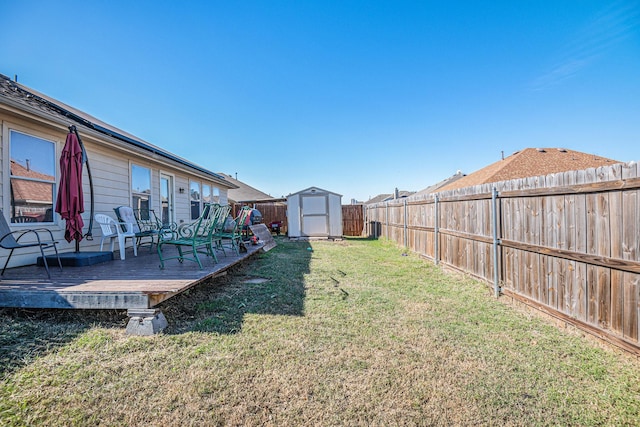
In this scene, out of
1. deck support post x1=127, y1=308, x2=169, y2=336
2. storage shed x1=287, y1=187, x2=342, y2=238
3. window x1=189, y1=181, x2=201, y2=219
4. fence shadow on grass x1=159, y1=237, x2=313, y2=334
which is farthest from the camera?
storage shed x1=287, y1=187, x2=342, y2=238

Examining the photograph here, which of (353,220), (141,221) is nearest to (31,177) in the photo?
(141,221)

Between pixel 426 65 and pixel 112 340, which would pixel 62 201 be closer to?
pixel 112 340

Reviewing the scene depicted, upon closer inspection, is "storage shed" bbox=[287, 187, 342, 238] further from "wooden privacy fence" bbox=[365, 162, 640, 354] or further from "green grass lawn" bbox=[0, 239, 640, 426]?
"green grass lawn" bbox=[0, 239, 640, 426]

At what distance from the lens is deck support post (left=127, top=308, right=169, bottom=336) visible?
2.59m

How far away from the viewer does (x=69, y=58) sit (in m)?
7.40

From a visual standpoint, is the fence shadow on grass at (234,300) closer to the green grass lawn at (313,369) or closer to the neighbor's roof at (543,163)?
the green grass lawn at (313,369)

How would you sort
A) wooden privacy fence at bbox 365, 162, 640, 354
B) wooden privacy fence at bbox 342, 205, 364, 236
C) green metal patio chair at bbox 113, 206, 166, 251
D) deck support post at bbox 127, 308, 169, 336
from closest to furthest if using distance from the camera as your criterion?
wooden privacy fence at bbox 365, 162, 640, 354 → deck support post at bbox 127, 308, 169, 336 → green metal patio chair at bbox 113, 206, 166, 251 → wooden privacy fence at bbox 342, 205, 364, 236

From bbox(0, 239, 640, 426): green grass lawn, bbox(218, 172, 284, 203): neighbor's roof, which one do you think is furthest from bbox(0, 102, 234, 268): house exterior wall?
bbox(218, 172, 284, 203): neighbor's roof

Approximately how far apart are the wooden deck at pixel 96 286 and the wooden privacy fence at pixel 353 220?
41.2 feet

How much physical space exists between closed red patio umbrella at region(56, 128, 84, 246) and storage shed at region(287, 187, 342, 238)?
9.66 m

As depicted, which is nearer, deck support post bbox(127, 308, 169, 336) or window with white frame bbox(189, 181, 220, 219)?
deck support post bbox(127, 308, 169, 336)

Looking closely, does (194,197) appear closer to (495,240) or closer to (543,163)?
(495,240)

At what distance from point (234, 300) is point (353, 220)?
42.0 feet

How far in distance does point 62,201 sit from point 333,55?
8.78 metres
